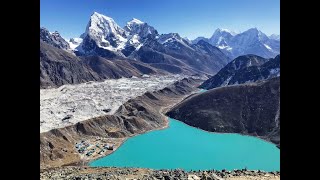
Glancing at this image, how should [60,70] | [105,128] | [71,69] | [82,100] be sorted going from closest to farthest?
[105,128] → [82,100] → [60,70] → [71,69]

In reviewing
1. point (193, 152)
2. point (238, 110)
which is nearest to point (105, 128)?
point (193, 152)

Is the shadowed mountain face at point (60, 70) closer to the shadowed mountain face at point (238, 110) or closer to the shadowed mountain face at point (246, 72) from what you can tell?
the shadowed mountain face at point (246, 72)

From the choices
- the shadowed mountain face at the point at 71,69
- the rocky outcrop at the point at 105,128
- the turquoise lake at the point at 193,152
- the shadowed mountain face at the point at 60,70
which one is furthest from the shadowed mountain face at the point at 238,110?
the shadowed mountain face at the point at 71,69

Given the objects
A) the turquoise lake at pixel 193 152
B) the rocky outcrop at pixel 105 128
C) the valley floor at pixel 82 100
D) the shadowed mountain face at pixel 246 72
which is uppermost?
the shadowed mountain face at pixel 246 72

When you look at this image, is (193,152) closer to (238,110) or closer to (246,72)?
(238,110)

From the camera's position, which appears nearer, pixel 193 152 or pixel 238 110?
pixel 193 152
